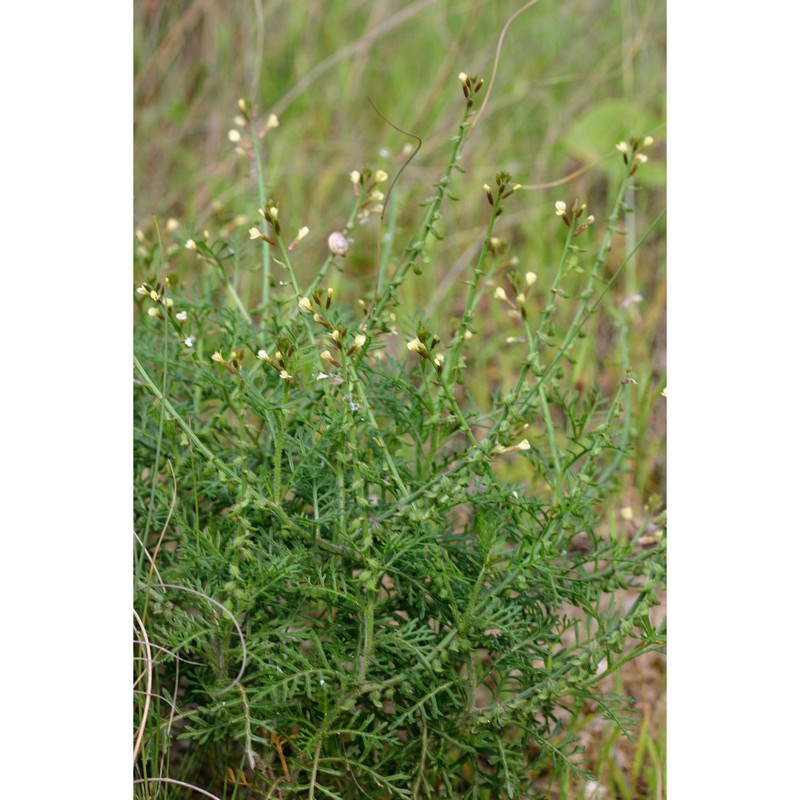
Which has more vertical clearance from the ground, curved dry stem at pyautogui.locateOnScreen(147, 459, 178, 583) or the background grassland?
the background grassland

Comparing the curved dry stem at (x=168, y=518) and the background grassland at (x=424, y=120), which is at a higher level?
the background grassland at (x=424, y=120)

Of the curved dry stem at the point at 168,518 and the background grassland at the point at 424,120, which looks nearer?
the curved dry stem at the point at 168,518

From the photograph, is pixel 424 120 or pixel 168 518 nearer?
pixel 168 518

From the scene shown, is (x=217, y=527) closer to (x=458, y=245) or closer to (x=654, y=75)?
(x=458, y=245)

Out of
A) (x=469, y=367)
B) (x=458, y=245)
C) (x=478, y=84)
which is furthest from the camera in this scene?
(x=458, y=245)

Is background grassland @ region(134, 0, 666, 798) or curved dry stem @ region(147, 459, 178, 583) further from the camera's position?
background grassland @ region(134, 0, 666, 798)

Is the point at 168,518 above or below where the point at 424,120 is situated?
below
